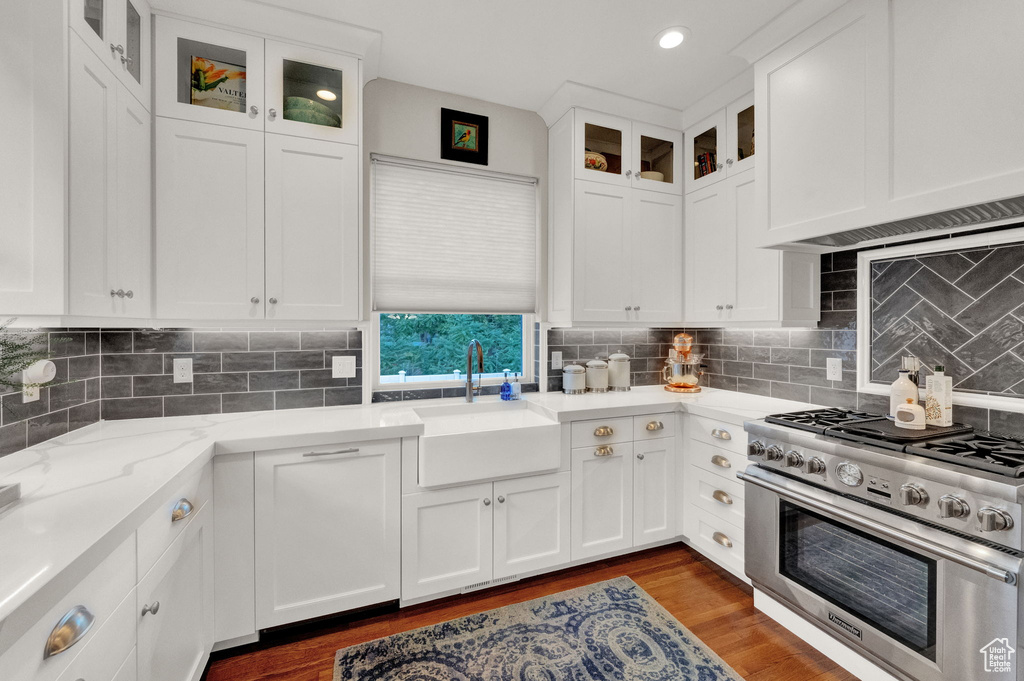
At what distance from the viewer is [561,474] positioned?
235cm

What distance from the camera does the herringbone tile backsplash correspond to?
172 centimetres

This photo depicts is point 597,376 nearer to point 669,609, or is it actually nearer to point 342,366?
point 669,609

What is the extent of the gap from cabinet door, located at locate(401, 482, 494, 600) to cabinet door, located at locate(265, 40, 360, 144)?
1.78 m

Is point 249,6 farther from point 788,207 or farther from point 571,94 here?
point 788,207

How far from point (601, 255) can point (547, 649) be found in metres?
2.07

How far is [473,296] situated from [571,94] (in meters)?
1.30

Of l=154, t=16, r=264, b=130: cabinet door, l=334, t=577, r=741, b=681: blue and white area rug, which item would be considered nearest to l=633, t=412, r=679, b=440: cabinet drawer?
l=334, t=577, r=741, b=681: blue and white area rug

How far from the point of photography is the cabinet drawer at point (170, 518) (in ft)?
3.92

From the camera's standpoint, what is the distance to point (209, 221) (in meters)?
1.94

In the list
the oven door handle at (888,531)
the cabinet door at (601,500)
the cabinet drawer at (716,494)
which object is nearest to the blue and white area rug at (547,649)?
the cabinet door at (601,500)

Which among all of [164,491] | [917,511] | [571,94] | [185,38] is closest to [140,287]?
[164,491]

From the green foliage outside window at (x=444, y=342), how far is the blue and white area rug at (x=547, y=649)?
1372mm

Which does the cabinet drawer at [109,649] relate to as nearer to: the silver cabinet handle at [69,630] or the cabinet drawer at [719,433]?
the silver cabinet handle at [69,630]

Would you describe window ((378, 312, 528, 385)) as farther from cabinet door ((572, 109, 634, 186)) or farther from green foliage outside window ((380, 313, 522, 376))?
cabinet door ((572, 109, 634, 186))
